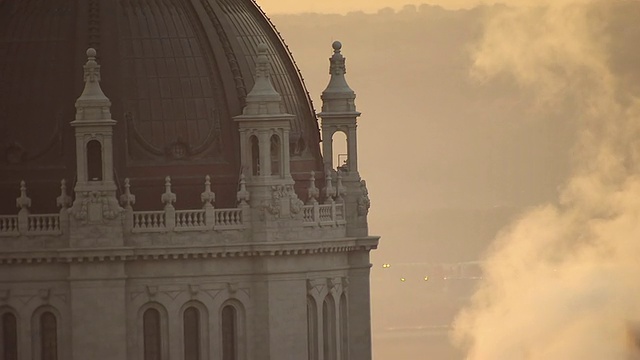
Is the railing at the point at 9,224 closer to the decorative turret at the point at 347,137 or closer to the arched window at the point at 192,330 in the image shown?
the arched window at the point at 192,330

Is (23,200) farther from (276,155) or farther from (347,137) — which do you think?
(347,137)

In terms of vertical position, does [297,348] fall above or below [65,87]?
below

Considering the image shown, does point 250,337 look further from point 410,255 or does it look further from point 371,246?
point 410,255

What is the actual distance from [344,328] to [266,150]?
340 inches

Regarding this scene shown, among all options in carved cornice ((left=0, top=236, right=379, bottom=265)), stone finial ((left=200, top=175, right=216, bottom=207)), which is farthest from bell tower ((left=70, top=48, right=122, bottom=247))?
stone finial ((left=200, top=175, right=216, bottom=207))

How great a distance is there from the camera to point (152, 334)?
136m

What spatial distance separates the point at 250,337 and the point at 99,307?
5252 millimetres

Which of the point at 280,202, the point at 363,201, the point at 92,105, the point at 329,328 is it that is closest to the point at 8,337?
the point at 92,105

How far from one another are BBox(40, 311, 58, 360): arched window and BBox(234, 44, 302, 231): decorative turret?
7483 millimetres

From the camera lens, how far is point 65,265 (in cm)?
13438

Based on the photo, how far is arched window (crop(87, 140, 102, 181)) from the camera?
134 m

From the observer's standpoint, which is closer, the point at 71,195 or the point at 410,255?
the point at 71,195

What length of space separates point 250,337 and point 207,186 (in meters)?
5.50

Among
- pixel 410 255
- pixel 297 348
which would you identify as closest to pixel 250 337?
pixel 297 348
